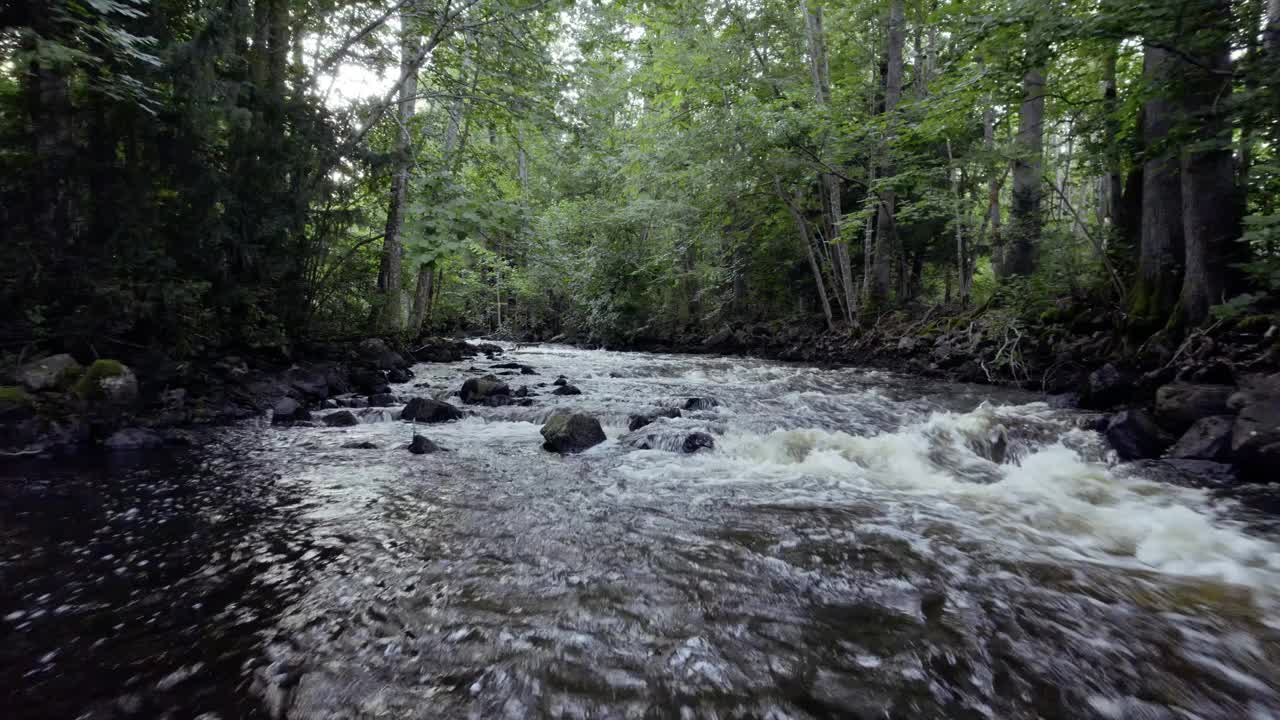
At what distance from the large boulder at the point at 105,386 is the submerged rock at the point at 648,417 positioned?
504cm

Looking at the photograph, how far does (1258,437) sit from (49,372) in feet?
33.0

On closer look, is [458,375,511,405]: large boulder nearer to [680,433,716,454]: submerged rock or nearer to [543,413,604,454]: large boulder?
[543,413,604,454]: large boulder

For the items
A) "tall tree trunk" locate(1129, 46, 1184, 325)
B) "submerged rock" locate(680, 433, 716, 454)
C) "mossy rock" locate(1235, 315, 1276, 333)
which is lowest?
"submerged rock" locate(680, 433, 716, 454)

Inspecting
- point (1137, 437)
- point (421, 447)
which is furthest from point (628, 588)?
point (1137, 437)

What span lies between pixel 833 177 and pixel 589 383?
7.94 metres

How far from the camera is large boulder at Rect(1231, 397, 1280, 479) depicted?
4.22 metres

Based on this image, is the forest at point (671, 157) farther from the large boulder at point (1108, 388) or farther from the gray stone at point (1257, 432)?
the gray stone at point (1257, 432)

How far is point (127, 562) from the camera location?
2916 mm

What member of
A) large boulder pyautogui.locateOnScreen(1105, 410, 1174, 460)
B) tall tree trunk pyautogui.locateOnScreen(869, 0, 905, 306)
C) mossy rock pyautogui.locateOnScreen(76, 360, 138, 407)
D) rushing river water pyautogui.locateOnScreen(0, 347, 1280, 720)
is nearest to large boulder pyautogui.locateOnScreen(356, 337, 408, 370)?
mossy rock pyautogui.locateOnScreen(76, 360, 138, 407)

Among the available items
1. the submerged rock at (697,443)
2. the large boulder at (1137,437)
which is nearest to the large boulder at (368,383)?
the submerged rock at (697,443)

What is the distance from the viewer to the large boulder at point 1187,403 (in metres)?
5.02

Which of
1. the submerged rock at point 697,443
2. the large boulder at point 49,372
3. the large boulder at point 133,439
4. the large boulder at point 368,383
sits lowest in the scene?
the submerged rock at point 697,443

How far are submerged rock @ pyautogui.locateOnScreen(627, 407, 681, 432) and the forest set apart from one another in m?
4.82

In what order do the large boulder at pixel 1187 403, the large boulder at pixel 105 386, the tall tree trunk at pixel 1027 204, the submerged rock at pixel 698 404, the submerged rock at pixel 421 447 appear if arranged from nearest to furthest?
the large boulder at pixel 1187 403, the large boulder at pixel 105 386, the submerged rock at pixel 421 447, the submerged rock at pixel 698 404, the tall tree trunk at pixel 1027 204
